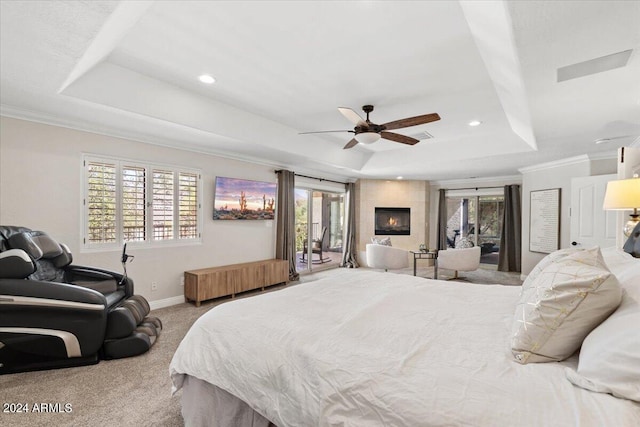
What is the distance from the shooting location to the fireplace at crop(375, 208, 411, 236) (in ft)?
26.1

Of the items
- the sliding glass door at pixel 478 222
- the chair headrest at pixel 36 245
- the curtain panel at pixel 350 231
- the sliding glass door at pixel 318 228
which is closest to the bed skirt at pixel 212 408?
the chair headrest at pixel 36 245

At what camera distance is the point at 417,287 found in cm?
236

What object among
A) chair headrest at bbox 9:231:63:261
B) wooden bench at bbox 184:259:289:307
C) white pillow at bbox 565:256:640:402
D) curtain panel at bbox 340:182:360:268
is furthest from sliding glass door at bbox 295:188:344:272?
white pillow at bbox 565:256:640:402

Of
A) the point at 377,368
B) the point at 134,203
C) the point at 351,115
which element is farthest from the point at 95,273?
the point at 377,368

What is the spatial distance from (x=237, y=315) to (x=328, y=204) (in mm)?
5971

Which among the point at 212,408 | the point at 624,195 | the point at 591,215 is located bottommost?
the point at 212,408

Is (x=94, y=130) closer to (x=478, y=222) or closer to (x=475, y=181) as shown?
(x=475, y=181)

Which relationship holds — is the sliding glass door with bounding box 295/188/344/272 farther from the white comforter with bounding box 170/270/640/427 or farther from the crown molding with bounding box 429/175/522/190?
the white comforter with bounding box 170/270/640/427

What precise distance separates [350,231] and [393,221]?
128cm

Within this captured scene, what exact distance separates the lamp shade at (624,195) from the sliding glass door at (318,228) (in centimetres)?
501

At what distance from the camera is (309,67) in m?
2.81

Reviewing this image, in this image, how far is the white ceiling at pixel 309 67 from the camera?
1719 millimetres

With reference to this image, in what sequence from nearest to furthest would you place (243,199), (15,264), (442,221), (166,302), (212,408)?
(212,408) < (15,264) < (166,302) < (243,199) < (442,221)

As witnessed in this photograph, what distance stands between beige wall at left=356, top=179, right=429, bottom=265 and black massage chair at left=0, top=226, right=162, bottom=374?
584 centimetres
